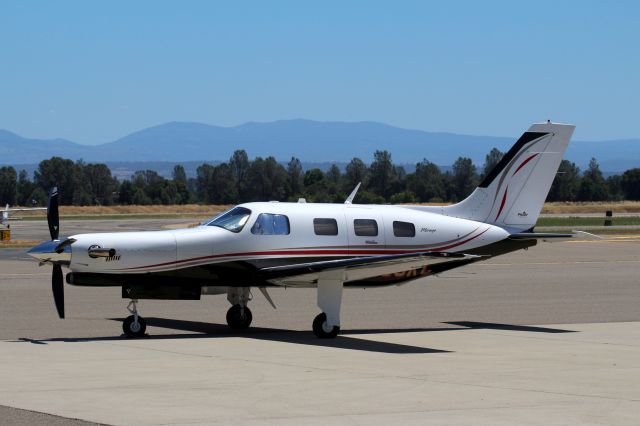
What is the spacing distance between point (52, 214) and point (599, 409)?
10218mm

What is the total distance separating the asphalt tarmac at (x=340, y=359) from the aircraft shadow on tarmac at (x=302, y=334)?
1.3 inches

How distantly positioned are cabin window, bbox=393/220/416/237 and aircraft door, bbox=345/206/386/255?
25 cm

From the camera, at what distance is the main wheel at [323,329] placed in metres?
18.2

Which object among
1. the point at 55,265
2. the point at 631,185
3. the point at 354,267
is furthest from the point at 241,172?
the point at 354,267

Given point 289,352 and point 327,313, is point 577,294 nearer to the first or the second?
point 327,313

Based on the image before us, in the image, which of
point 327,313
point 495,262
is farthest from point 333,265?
point 495,262

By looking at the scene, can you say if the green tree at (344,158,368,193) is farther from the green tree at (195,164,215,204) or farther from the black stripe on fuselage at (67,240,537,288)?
the black stripe on fuselage at (67,240,537,288)

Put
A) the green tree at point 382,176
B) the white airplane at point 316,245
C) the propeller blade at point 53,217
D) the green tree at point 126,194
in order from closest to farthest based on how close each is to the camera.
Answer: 1. the white airplane at point 316,245
2. the propeller blade at point 53,217
3. the green tree at point 382,176
4. the green tree at point 126,194

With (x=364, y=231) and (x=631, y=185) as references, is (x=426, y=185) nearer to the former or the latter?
(x=631, y=185)

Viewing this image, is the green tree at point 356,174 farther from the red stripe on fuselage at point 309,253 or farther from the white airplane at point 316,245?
the red stripe on fuselage at point 309,253

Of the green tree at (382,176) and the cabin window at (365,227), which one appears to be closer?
the cabin window at (365,227)

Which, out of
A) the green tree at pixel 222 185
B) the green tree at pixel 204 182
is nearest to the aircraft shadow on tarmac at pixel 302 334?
the green tree at pixel 222 185

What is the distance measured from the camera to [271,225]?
18.9 m

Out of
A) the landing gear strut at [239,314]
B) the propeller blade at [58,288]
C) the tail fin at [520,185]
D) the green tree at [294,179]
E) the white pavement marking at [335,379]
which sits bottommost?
the white pavement marking at [335,379]
